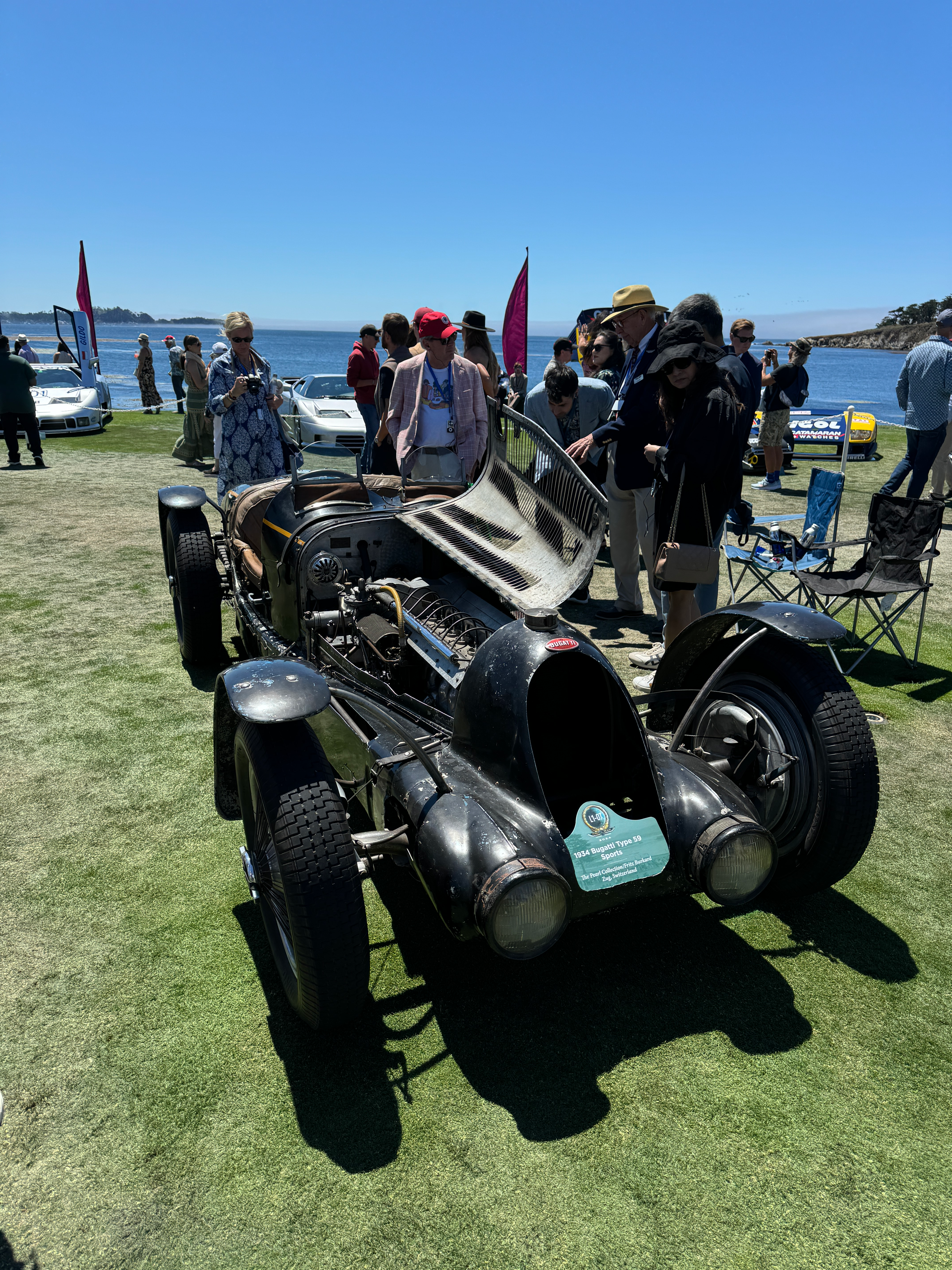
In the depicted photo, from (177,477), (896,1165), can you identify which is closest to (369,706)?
(896,1165)

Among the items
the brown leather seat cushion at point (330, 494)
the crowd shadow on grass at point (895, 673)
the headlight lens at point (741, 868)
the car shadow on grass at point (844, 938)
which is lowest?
the car shadow on grass at point (844, 938)

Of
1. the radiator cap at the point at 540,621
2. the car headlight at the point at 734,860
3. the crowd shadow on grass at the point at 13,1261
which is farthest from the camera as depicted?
the radiator cap at the point at 540,621

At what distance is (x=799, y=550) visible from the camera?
222 inches

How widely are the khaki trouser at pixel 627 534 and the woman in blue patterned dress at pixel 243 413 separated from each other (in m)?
2.57

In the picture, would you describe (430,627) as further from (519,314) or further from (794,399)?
(794,399)

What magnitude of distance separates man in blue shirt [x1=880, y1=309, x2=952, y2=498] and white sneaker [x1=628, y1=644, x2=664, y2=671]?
165 inches

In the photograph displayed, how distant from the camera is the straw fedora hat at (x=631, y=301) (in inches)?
206

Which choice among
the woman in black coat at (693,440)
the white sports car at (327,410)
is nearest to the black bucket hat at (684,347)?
the woman in black coat at (693,440)

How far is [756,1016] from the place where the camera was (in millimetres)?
2629

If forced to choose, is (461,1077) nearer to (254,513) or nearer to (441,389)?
(254,513)

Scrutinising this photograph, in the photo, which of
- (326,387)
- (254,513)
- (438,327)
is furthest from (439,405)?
(326,387)

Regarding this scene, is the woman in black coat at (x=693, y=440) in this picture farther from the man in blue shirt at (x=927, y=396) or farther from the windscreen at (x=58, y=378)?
the windscreen at (x=58, y=378)

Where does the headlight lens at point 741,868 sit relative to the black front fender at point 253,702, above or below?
below

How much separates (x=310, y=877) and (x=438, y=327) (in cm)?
401
